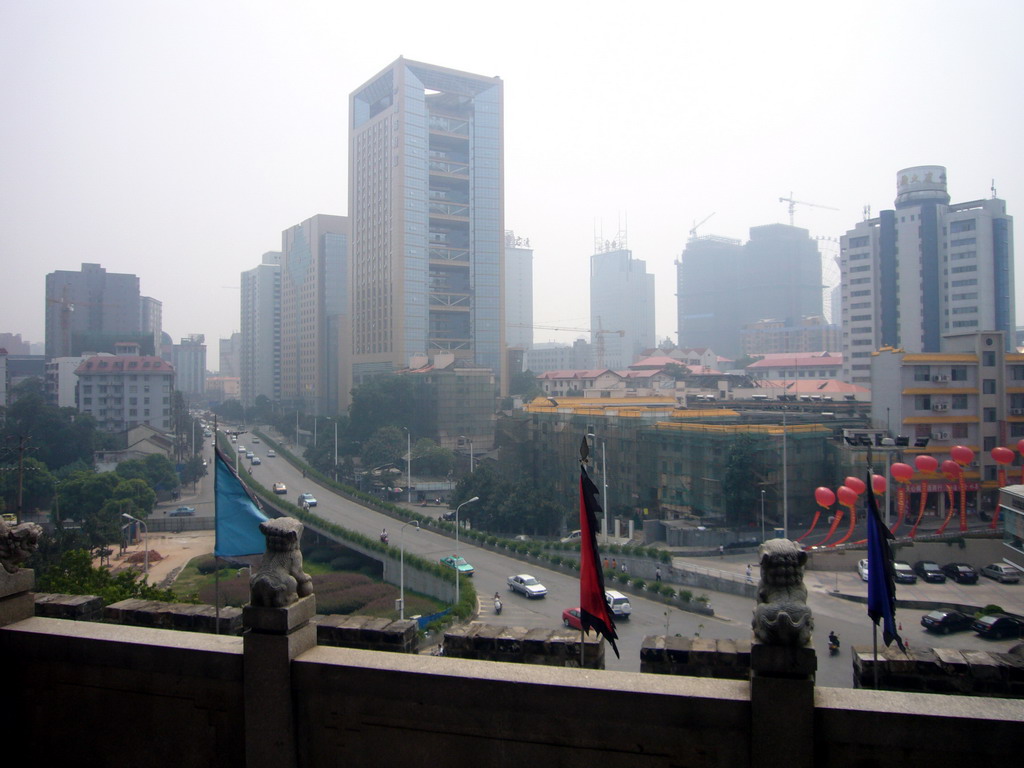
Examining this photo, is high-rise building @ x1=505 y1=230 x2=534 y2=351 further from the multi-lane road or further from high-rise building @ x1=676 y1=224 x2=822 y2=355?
the multi-lane road

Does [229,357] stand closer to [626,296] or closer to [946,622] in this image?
[626,296]

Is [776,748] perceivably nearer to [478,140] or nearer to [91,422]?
[91,422]

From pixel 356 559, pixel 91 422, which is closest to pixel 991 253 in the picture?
pixel 356 559

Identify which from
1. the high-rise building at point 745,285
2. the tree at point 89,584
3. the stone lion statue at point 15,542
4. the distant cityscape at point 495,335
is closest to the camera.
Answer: the stone lion statue at point 15,542

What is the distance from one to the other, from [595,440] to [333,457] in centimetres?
2727

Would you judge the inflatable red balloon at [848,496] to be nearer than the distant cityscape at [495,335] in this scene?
Yes

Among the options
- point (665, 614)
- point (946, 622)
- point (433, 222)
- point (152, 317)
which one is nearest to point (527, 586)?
point (665, 614)

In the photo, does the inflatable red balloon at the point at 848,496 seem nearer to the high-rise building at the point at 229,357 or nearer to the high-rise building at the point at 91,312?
the high-rise building at the point at 91,312

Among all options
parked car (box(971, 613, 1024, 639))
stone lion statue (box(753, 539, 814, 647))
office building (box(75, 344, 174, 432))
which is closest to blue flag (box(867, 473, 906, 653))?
stone lion statue (box(753, 539, 814, 647))

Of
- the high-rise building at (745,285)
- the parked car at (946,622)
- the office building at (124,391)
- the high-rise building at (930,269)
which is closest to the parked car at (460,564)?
the parked car at (946,622)

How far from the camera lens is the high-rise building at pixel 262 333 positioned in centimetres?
11175

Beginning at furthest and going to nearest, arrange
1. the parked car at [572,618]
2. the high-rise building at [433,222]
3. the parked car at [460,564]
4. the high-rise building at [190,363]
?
the high-rise building at [190,363] → the high-rise building at [433,222] → the parked car at [460,564] → the parked car at [572,618]

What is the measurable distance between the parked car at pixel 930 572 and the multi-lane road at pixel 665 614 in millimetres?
1973

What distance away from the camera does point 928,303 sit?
5756 cm
